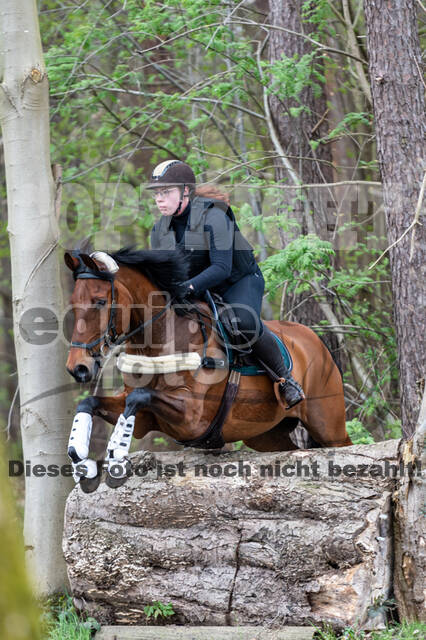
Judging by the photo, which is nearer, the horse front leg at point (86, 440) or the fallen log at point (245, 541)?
the fallen log at point (245, 541)

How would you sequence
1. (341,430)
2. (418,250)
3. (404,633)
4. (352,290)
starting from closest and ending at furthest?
1. (404,633)
2. (341,430)
3. (418,250)
4. (352,290)

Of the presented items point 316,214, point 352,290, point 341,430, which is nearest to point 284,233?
point 316,214

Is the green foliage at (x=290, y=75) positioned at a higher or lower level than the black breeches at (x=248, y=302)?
higher

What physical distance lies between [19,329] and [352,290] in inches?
149

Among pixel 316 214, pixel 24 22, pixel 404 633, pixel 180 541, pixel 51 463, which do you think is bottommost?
pixel 404 633

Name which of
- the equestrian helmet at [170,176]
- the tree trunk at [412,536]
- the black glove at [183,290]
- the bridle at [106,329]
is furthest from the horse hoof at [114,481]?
the equestrian helmet at [170,176]

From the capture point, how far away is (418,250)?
6.41 m

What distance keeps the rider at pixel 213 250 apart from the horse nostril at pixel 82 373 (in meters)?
0.92

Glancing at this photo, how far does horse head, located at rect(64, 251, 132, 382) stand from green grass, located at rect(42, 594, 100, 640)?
5.33ft

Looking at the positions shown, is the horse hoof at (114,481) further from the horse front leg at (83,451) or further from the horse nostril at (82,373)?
the horse nostril at (82,373)

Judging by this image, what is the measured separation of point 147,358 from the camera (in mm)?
4855

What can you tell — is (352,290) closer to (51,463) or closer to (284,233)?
(284,233)

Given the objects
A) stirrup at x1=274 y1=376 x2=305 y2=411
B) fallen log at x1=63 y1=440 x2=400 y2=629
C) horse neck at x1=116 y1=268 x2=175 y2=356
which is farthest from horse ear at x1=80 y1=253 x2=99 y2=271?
stirrup at x1=274 y1=376 x2=305 y2=411

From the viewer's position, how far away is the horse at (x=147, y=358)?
178 inches
